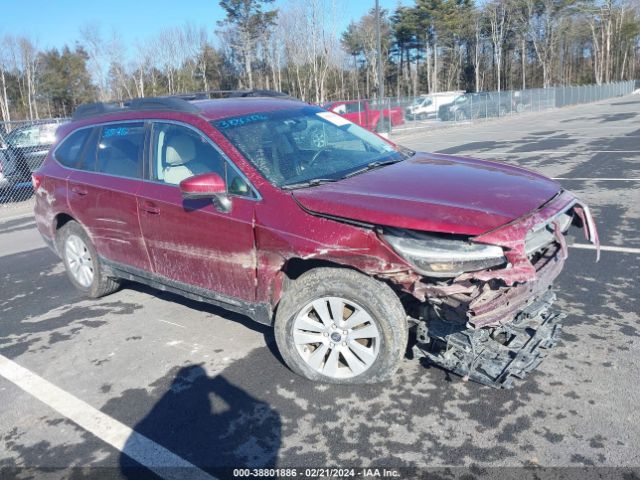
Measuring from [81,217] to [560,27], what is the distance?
76353 millimetres

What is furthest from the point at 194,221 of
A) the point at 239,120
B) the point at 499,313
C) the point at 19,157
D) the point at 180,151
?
the point at 19,157

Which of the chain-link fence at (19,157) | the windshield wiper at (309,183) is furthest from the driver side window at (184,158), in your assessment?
the chain-link fence at (19,157)

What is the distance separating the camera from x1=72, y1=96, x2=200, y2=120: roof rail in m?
4.23

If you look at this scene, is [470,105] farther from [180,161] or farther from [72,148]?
[180,161]

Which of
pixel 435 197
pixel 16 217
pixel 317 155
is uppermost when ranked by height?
pixel 317 155

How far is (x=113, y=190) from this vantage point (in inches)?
181

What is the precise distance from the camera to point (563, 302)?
451 cm

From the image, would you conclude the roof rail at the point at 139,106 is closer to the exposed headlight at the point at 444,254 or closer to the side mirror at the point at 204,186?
the side mirror at the point at 204,186

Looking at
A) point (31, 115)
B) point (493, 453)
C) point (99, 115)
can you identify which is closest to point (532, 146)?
point (99, 115)

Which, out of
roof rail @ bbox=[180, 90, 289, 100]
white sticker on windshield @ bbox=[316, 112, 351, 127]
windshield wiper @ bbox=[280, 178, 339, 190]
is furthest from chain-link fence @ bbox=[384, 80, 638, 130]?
windshield wiper @ bbox=[280, 178, 339, 190]

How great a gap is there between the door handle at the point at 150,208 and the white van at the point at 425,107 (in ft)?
86.4

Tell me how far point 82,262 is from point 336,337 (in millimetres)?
3113

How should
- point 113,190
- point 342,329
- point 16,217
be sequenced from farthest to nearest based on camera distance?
point 16,217 → point 113,190 → point 342,329

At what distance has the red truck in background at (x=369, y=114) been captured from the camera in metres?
23.6
